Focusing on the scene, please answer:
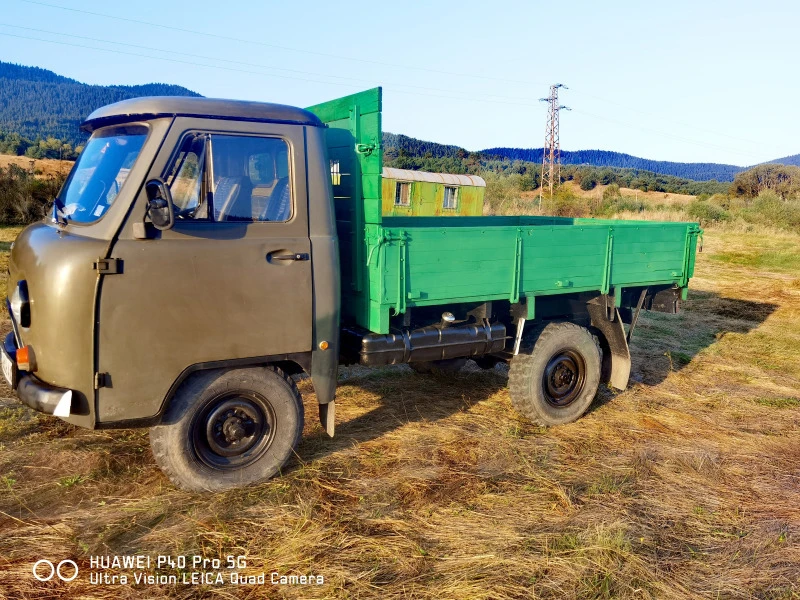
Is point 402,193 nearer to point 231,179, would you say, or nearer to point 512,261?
point 512,261

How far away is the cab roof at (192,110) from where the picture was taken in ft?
12.4

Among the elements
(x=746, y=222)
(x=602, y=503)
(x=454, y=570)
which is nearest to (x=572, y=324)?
(x=602, y=503)

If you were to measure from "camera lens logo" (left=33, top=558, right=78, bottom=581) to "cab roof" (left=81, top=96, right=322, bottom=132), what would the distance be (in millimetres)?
2596

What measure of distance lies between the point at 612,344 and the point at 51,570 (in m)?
5.11

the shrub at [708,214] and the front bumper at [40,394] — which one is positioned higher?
the shrub at [708,214]

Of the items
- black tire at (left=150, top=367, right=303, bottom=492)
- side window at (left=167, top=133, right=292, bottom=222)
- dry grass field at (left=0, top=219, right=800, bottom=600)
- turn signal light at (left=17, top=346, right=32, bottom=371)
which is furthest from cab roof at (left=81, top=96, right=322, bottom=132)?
dry grass field at (left=0, top=219, right=800, bottom=600)

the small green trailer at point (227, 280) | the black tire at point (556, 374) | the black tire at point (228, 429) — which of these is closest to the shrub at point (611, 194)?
the black tire at point (556, 374)

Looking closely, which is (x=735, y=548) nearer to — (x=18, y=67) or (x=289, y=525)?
(x=289, y=525)

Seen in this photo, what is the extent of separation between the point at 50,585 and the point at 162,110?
106 inches

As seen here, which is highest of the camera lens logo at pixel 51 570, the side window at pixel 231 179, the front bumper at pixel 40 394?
the side window at pixel 231 179

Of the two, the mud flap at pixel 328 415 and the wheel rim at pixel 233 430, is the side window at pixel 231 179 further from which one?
the mud flap at pixel 328 415

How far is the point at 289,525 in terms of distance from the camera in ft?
12.3

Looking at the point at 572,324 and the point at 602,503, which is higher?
the point at 572,324

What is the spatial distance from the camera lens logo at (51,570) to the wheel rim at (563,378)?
3944 mm
